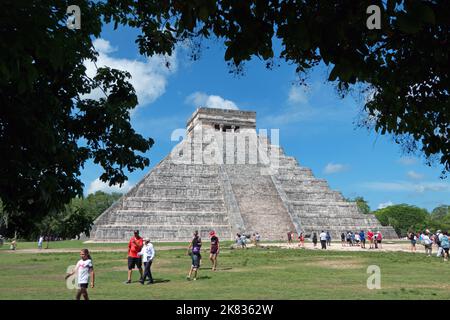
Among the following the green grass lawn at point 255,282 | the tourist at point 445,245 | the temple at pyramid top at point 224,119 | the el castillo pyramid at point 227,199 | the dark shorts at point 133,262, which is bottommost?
the green grass lawn at point 255,282

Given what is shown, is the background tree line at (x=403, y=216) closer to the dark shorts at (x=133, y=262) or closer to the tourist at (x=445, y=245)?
the tourist at (x=445, y=245)

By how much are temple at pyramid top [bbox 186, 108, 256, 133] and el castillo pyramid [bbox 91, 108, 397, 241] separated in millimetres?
2031

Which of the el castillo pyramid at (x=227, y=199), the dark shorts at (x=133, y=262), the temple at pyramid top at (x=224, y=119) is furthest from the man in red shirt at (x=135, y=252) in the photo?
the temple at pyramid top at (x=224, y=119)

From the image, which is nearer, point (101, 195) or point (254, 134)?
point (254, 134)

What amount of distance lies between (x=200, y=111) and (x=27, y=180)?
52.6 meters

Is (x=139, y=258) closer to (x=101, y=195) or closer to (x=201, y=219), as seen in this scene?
(x=201, y=219)

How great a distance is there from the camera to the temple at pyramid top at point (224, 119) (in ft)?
190

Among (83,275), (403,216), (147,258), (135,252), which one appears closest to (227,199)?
(135,252)

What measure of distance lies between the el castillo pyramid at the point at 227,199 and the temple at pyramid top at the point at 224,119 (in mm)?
2031

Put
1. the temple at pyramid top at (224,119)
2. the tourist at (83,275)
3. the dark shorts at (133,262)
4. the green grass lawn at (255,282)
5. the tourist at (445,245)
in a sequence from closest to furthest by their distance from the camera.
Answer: the tourist at (83,275) < the green grass lawn at (255,282) < the dark shorts at (133,262) < the tourist at (445,245) < the temple at pyramid top at (224,119)

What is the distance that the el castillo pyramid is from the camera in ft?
124

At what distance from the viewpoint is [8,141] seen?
5902 millimetres

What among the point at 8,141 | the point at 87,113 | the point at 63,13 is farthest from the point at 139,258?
the point at 63,13

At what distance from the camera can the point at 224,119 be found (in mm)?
58531
